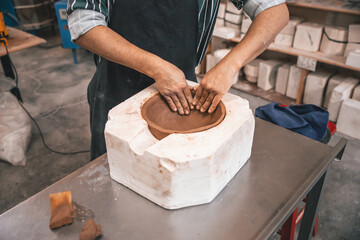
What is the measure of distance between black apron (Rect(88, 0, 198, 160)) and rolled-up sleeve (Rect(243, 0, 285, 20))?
265 millimetres

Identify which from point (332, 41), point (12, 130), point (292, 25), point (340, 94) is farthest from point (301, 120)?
point (12, 130)

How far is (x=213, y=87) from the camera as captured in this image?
1213mm

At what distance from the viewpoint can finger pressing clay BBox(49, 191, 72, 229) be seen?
1.01m

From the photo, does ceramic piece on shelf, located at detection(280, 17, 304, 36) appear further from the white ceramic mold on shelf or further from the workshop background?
the white ceramic mold on shelf

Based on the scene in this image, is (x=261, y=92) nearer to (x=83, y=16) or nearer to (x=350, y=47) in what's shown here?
(x=350, y=47)

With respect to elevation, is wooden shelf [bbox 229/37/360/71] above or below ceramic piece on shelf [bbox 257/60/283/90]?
above

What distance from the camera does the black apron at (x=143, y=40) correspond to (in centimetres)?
143

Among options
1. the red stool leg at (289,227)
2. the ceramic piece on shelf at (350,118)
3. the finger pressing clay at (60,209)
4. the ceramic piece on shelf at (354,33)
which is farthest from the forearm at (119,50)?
the ceramic piece on shelf at (354,33)

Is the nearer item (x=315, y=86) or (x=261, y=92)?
(x=315, y=86)

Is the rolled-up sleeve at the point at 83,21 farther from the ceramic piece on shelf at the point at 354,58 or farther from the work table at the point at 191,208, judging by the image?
the ceramic piece on shelf at the point at 354,58

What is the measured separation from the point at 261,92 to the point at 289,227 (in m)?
2.21

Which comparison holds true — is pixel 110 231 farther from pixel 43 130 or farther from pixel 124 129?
pixel 43 130

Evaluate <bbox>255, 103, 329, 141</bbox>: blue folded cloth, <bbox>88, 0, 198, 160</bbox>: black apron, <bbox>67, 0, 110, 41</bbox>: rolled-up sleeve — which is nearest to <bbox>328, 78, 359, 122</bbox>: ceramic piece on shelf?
<bbox>255, 103, 329, 141</bbox>: blue folded cloth

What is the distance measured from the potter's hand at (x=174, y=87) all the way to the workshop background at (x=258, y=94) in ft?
4.60
